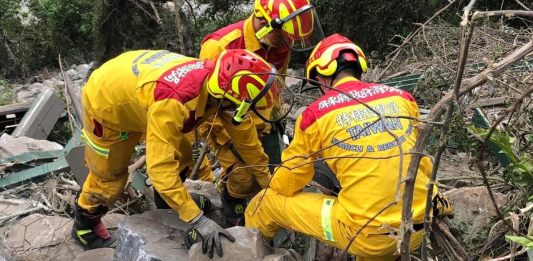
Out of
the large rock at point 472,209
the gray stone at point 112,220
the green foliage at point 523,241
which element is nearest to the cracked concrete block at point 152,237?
the gray stone at point 112,220

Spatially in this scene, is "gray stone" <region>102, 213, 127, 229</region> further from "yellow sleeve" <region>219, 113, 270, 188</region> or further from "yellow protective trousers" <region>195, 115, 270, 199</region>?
"yellow sleeve" <region>219, 113, 270, 188</region>

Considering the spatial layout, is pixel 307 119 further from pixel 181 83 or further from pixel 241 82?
pixel 181 83

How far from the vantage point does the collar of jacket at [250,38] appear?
12.8ft

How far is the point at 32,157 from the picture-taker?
5.23 meters

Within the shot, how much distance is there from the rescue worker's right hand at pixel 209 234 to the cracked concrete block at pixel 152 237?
257mm

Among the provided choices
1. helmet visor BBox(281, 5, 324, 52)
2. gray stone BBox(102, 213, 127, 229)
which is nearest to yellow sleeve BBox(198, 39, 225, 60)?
helmet visor BBox(281, 5, 324, 52)

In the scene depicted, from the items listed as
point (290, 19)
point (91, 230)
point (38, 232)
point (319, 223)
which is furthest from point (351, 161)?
Result: point (38, 232)

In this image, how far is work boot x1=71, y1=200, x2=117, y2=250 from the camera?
148 inches

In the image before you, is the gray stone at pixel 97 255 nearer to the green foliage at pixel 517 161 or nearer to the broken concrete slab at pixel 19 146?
the broken concrete slab at pixel 19 146

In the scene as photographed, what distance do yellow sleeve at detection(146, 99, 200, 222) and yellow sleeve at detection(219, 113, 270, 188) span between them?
1.69 feet

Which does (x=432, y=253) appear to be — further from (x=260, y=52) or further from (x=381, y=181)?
(x=260, y=52)

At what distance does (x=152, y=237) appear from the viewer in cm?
325

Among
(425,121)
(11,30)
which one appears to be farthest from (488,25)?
(11,30)

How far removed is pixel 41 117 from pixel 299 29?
411cm
